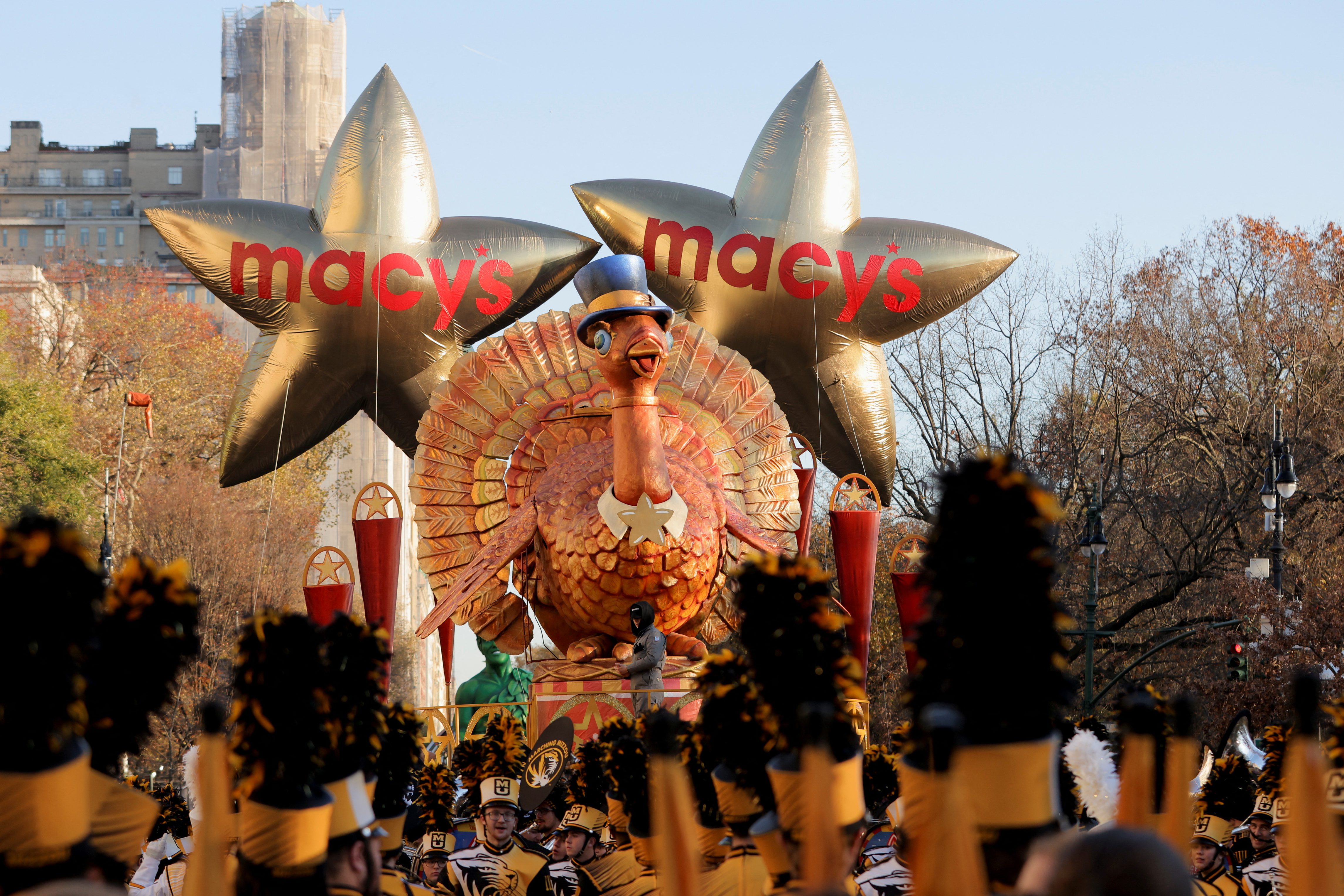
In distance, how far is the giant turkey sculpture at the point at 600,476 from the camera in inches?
396

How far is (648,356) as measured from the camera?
32.2 ft

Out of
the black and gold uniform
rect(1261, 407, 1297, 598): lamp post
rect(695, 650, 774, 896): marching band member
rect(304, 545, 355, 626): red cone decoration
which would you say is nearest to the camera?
rect(695, 650, 774, 896): marching band member

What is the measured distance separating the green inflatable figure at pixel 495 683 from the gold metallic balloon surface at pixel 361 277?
313cm

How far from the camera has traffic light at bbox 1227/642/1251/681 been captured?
14852 millimetres

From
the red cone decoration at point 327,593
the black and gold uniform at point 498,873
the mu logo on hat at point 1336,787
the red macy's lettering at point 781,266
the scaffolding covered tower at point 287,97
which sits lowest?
the black and gold uniform at point 498,873

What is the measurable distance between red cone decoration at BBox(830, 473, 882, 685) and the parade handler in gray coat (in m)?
2.16

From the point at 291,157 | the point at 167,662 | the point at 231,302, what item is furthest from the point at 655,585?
the point at 291,157

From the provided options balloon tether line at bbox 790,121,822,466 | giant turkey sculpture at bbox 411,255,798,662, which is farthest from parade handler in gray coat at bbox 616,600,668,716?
balloon tether line at bbox 790,121,822,466

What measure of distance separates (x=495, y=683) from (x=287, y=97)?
30976 mm

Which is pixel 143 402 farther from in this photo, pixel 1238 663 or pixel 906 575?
pixel 1238 663

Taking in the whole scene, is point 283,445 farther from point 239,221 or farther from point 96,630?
point 96,630

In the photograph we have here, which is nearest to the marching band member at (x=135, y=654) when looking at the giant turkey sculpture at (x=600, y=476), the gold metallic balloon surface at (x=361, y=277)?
the giant turkey sculpture at (x=600, y=476)

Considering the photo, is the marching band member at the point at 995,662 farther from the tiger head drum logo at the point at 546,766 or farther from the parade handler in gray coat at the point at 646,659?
the parade handler in gray coat at the point at 646,659

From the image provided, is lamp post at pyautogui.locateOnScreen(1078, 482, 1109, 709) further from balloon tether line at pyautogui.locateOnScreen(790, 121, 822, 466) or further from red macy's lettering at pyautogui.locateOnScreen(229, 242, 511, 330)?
red macy's lettering at pyautogui.locateOnScreen(229, 242, 511, 330)
